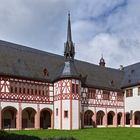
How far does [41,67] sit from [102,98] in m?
10.2

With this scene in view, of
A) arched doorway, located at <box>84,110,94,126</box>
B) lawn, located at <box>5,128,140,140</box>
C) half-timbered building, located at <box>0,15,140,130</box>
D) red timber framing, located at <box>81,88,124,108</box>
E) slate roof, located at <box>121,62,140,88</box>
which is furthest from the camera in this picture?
slate roof, located at <box>121,62,140,88</box>

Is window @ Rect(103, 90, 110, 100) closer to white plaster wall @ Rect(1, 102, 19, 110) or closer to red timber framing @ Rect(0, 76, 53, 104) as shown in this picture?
red timber framing @ Rect(0, 76, 53, 104)

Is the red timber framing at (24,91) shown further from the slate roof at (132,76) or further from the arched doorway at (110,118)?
the slate roof at (132,76)

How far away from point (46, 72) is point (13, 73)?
535 cm

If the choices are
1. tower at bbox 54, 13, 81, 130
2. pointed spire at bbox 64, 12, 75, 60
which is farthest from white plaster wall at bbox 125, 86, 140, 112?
pointed spire at bbox 64, 12, 75, 60

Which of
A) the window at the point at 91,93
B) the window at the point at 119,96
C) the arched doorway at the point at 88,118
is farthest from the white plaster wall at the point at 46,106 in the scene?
the window at the point at 119,96

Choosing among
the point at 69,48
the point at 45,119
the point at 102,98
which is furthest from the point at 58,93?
the point at 102,98

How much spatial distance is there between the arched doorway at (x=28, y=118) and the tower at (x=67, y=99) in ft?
9.44

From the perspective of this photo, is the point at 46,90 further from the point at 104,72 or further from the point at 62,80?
the point at 104,72

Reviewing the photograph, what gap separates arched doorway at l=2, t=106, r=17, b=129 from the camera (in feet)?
121

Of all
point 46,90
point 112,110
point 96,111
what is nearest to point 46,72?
point 46,90

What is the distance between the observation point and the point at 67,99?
125 feet

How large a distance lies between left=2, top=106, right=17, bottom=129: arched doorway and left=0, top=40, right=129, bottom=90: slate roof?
4.55 meters

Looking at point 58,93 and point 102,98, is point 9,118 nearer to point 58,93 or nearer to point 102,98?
point 58,93
